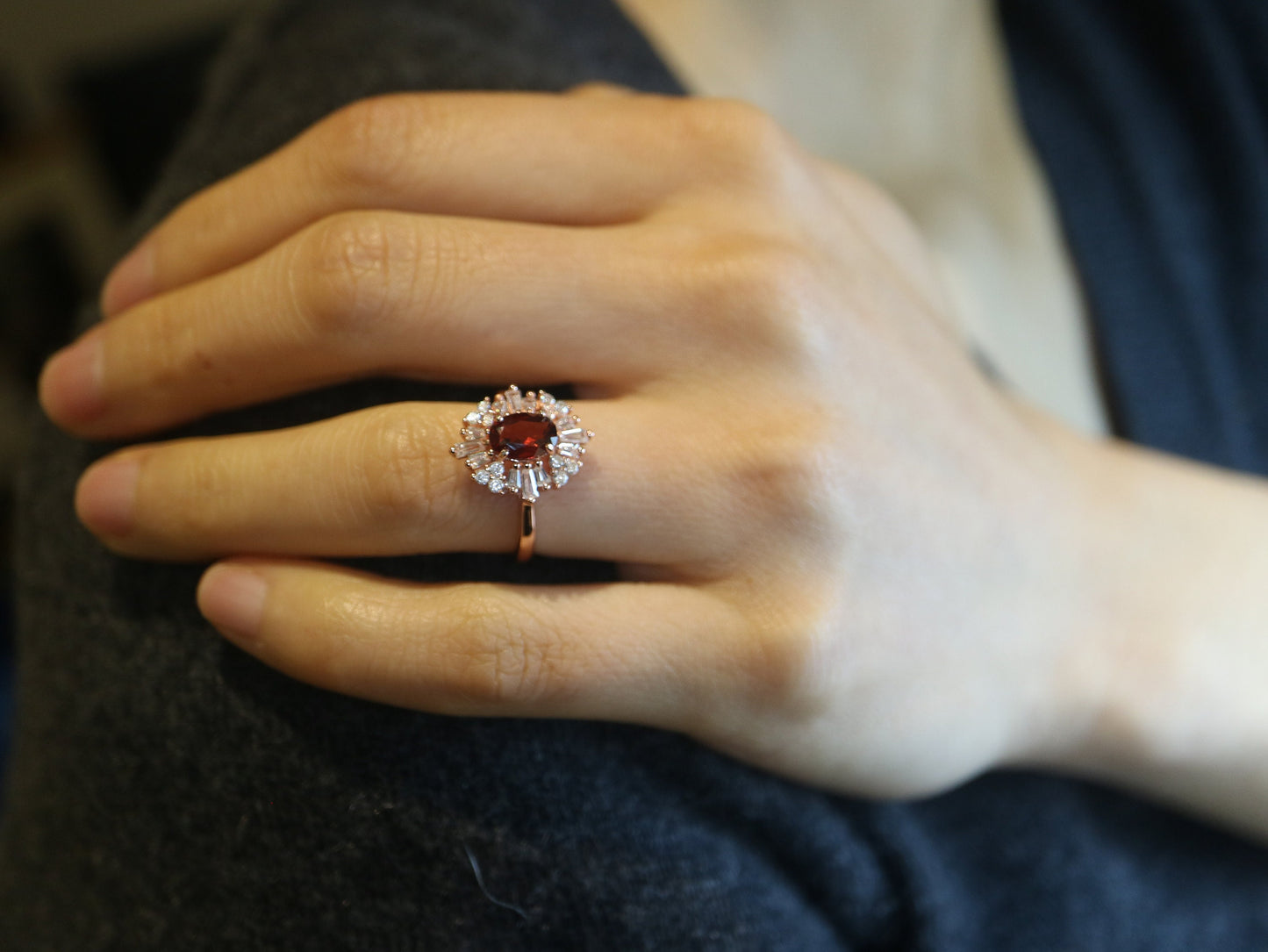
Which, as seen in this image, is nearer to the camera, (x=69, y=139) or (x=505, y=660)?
(x=505, y=660)

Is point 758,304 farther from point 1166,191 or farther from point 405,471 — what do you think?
point 1166,191

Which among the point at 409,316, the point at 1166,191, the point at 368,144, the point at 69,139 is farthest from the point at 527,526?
the point at 69,139

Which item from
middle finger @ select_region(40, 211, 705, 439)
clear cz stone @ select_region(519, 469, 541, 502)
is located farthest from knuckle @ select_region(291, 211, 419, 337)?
clear cz stone @ select_region(519, 469, 541, 502)

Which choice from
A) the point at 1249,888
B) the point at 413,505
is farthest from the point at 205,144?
the point at 1249,888

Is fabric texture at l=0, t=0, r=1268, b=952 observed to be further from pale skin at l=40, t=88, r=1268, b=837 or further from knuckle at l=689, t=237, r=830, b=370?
knuckle at l=689, t=237, r=830, b=370

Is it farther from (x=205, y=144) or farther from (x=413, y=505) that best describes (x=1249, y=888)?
(x=205, y=144)

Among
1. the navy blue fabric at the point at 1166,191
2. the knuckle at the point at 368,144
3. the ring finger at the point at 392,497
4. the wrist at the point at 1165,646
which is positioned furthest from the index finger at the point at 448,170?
the navy blue fabric at the point at 1166,191
